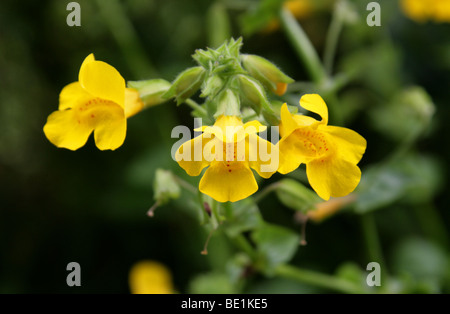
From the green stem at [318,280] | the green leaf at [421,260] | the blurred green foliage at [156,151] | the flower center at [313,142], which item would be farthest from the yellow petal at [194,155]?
the green leaf at [421,260]

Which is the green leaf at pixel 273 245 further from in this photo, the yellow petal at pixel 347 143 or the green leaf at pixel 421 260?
the green leaf at pixel 421 260

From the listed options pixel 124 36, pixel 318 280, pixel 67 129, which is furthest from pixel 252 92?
pixel 124 36

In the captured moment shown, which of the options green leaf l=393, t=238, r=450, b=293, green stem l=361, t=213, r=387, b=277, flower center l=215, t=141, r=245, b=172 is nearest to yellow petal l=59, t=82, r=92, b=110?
flower center l=215, t=141, r=245, b=172

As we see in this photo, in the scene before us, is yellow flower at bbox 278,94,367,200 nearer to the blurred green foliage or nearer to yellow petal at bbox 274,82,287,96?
yellow petal at bbox 274,82,287,96
